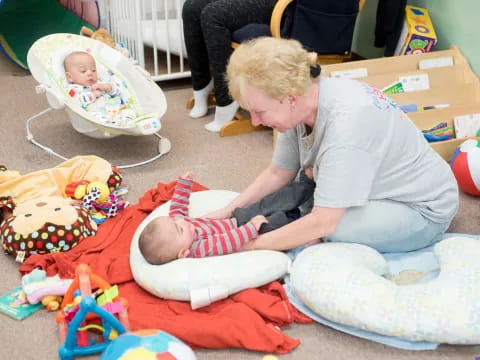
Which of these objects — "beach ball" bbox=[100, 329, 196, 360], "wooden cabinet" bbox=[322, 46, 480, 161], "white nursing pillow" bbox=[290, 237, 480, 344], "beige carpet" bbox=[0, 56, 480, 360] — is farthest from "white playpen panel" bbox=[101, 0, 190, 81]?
"beach ball" bbox=[100, 329, 196, 360]

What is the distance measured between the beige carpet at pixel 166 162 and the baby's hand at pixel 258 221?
1.10 ft

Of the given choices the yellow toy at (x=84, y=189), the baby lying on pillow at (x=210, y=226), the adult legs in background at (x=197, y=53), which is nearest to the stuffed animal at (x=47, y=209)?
the yellow toy at (x=84, y=189)

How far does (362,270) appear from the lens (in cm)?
161

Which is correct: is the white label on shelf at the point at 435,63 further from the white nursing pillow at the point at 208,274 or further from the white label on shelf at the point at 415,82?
the white nursing pillow at the point at 208,274

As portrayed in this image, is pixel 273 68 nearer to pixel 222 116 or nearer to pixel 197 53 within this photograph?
pixel 222 116

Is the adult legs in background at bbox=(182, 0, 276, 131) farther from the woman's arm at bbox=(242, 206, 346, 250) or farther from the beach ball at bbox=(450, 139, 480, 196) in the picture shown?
the woman's arm at bbox=(242, 206, 346, 250)

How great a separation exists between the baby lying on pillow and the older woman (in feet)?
0.23

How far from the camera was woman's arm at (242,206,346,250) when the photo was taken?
164cm

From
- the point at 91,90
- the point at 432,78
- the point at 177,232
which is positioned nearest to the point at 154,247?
the point at 177,232

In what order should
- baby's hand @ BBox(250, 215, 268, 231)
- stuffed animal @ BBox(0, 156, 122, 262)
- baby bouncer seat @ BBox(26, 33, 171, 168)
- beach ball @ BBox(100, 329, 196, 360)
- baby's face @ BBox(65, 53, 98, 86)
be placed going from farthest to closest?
baby's face @ BBox(65, 53, 98, 86) < baby bouncer seat @ BBox(26, 33, 171, 168) < stuffed animal @ BBox(0, 156, 122, 262) < baby's hand @ BBox(250, 215, 268, 231) < beach ball @ BBox(100, 329, 196, 360)

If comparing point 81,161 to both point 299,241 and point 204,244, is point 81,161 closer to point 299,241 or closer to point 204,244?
point 204,244

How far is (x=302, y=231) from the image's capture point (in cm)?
169

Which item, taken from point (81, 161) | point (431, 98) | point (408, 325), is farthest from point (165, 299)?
point (431, 98)

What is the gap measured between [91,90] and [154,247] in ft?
4.27
